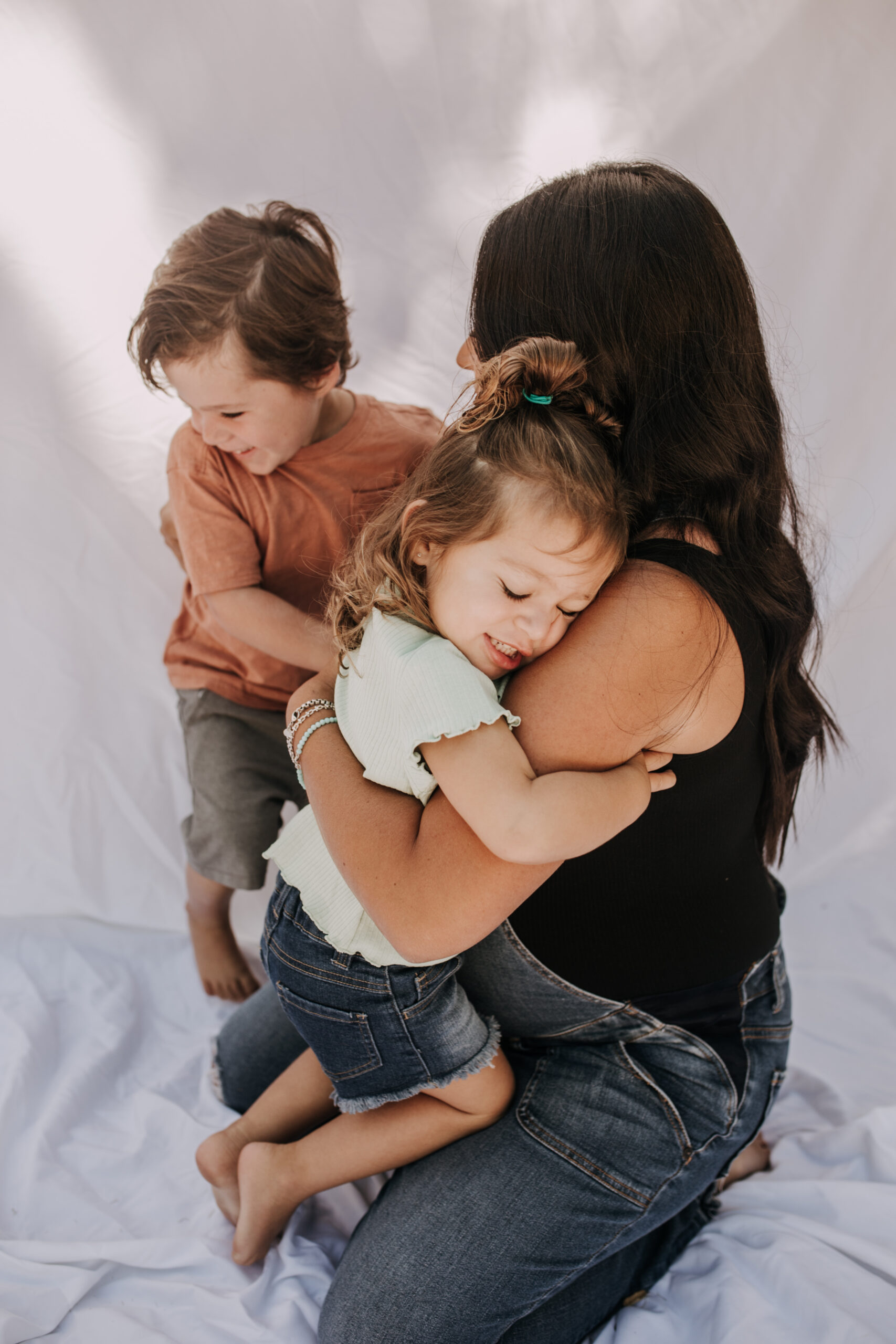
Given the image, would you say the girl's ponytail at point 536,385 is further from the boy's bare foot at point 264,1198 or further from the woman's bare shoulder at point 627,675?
the boy's bare foot at point 264,1198

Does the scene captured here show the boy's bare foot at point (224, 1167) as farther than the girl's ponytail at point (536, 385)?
Yes

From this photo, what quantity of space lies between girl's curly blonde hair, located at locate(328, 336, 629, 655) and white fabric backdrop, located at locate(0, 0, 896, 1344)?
54cm

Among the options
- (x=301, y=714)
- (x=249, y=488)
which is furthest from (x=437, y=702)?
(x=249, y=488)

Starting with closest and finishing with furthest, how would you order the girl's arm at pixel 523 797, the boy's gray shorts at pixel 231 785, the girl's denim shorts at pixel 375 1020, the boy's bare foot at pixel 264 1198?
the girl's arm at pixel 523 797 → the girl's denim shorts at pixel 375 1020 → the boy's bare foot at pixel 264 1198 → the boy's gray shorts at pixel 231 785

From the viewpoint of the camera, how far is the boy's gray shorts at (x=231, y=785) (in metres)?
1.64

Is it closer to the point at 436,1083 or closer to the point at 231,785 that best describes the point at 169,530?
the point at 231,785

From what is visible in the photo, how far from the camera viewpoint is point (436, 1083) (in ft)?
3.46

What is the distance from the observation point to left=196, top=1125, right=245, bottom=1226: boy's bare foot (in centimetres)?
125

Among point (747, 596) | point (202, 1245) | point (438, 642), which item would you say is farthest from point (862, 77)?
point (202, 1245)

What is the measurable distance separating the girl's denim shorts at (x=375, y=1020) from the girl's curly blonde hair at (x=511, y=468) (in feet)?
1.26

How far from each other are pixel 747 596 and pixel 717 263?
32cm

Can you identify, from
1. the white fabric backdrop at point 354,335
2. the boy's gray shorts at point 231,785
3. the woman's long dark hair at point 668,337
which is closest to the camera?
the woman's long dark hair at point 668,337

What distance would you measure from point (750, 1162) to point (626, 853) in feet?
2.24

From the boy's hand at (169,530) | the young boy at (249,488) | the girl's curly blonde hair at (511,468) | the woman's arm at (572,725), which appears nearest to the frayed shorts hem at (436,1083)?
the woman's arm at (572,725)
